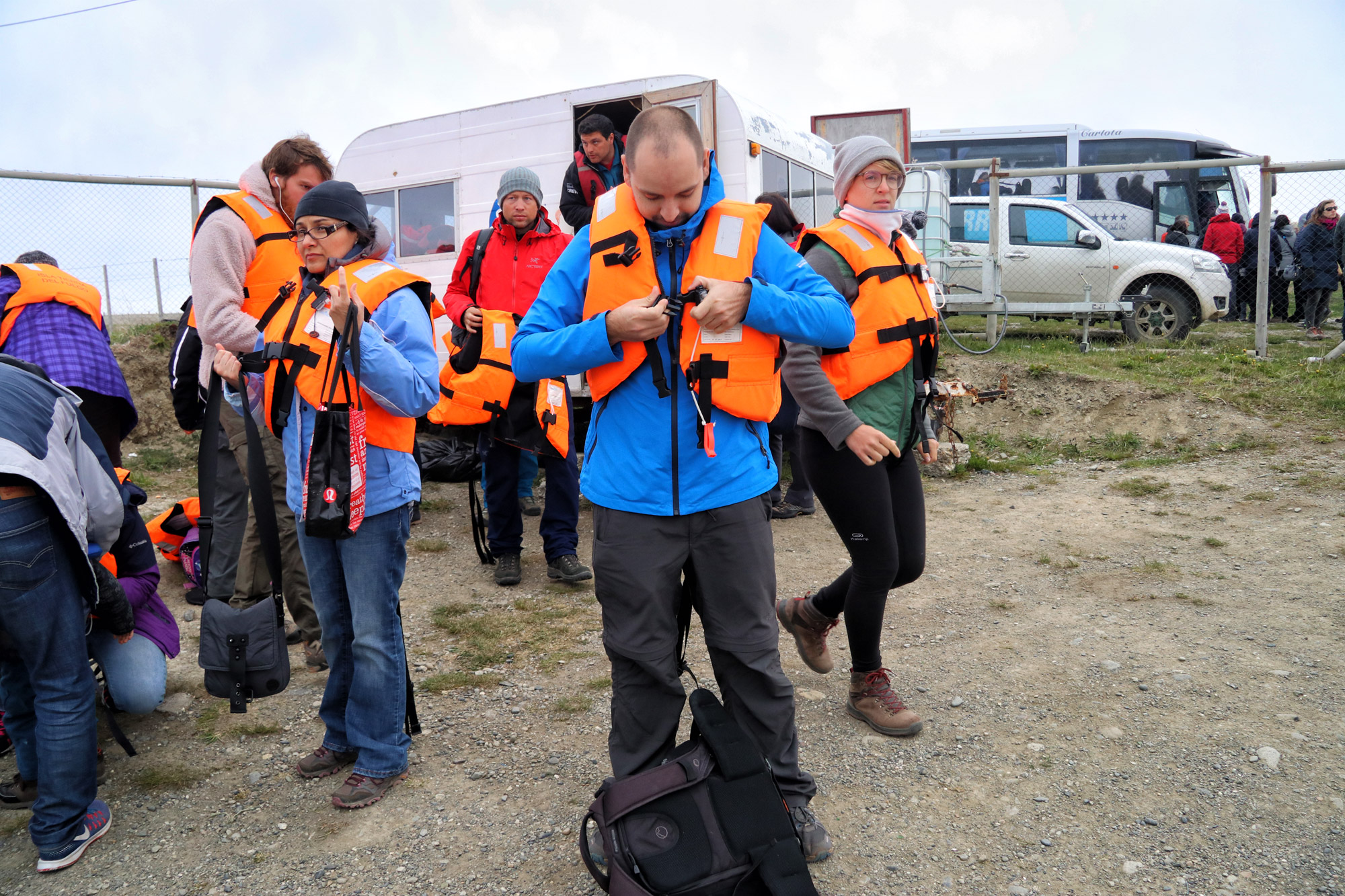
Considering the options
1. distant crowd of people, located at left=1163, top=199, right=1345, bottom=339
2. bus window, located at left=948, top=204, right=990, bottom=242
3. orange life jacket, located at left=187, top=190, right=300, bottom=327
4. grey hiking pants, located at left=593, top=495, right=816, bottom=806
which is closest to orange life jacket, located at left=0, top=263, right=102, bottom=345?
orange life jacket, located at left=187, top=190, right=300, bottom=327

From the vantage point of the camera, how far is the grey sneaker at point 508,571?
210 inches

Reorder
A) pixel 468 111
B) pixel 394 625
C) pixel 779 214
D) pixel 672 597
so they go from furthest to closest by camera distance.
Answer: pixel 468 111 < pixel 779 214 < pixel 394 625 < pixel 672 597

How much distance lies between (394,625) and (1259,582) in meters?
4.38

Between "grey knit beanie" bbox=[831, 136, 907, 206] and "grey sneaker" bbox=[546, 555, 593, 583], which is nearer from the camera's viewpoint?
"grey knit beanie" bbox=[831, 136, 907, 206]

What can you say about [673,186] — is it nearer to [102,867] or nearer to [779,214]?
[102,867]

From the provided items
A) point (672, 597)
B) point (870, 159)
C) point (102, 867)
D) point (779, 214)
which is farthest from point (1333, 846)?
point (779, 214)

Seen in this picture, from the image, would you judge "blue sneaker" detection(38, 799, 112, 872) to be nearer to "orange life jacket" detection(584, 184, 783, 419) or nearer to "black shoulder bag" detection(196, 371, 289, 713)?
"black shoulder bag" detection(196, 371, 289, 713)

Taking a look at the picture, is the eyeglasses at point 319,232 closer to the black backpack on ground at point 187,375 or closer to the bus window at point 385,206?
the black backpack on ground at point 187,375

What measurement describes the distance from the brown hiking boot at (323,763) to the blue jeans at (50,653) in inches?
25.3

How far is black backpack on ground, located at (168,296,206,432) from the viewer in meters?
4.04

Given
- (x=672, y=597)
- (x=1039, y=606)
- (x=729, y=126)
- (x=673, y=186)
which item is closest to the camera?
(x=673, y=186)

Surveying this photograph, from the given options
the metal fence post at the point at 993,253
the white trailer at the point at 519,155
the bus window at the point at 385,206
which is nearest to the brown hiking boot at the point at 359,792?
the white trailer at the point at 519,155

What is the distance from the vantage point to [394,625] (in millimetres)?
3045

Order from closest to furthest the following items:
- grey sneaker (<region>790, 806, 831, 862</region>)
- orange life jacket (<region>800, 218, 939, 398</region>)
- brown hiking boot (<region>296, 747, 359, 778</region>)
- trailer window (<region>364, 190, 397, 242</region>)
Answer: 1. grey sneaker (<region>790, 806, 831, 862</region>)
2. orange life jacket (<region>800, 218, 939, 398</region>)
3. brown hiking boot (<region>296, 747, 359, 778</region>)
4. trailer window (<region>364, 190, 397, 242</region>)
